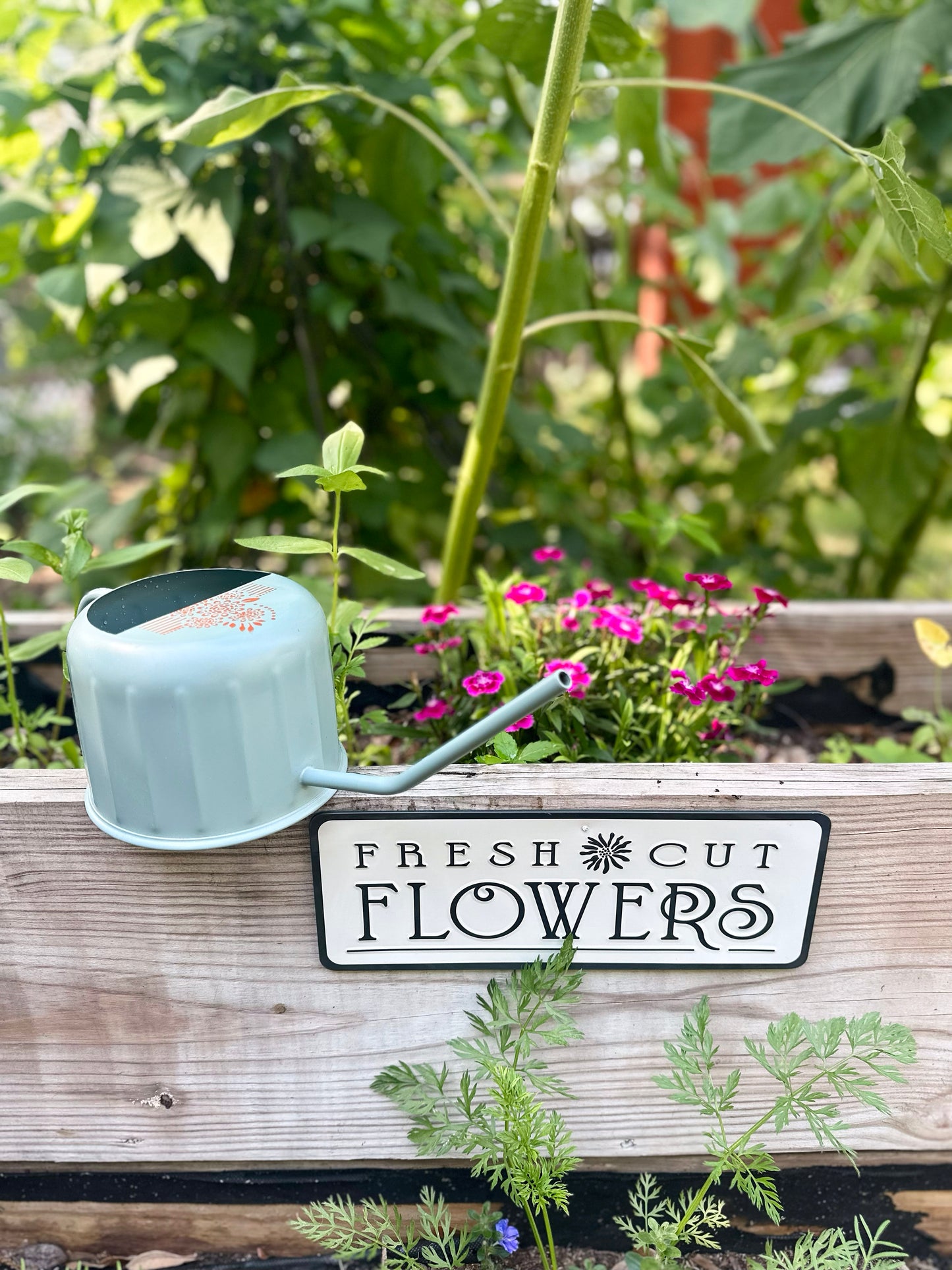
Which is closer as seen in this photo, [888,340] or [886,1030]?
[886,1030]

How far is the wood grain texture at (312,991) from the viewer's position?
24.7 inches

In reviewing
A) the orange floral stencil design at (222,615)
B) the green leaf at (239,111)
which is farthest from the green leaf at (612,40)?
the orange floral stencil design at (222,615)

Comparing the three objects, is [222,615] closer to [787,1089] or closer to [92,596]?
[92,596]

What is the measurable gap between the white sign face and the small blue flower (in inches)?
7.6

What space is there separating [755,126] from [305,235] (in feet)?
1.54

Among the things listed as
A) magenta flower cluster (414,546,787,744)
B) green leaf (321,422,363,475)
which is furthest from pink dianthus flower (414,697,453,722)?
green leaf (321,422,363,475)

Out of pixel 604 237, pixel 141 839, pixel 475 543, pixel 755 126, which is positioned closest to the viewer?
pixel 141 839

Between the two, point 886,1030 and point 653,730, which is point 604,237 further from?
point 886,1030

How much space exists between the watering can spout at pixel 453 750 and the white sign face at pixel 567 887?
5 cm

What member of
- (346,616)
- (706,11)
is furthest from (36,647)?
(706,11)

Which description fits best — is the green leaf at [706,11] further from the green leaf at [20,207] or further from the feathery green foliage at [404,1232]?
the feathery green foliage at [404,1232]

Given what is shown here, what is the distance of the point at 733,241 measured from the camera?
2.92 metres

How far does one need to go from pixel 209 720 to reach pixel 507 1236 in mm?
455

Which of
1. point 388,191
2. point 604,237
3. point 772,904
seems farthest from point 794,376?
point 604,237
